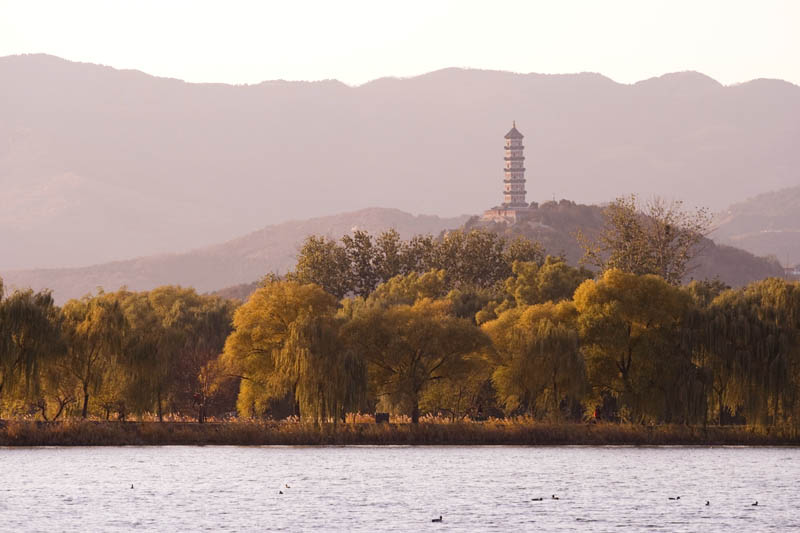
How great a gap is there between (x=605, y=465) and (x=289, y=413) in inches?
1243

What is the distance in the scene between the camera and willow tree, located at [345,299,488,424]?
275ft

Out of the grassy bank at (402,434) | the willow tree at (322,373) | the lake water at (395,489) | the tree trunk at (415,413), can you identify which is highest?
the willow tree at (322,373)

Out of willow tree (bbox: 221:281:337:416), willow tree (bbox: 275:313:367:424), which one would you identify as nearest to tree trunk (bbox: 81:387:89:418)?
willow tree (bbox: 221:281:337:416)

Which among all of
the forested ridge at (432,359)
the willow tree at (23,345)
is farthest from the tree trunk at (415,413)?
the willow tree at (23,345)

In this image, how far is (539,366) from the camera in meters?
81.5

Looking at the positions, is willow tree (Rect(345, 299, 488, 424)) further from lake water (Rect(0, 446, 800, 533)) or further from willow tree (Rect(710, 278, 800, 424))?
willow tree (Rect(710, 278, 800, 424))

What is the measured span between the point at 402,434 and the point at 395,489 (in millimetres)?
25111

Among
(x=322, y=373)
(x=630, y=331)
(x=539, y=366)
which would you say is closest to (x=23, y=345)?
(x=322, y=373)

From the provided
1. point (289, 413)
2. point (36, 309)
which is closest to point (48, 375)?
point (36, 309)

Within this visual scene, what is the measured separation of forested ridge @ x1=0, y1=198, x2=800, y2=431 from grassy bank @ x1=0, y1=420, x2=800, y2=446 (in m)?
1.09

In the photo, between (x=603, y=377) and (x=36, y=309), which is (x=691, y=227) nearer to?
(x=603, y=377)

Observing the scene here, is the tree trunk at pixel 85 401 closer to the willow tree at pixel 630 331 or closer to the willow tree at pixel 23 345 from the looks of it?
the willow tree at pixel 23 345

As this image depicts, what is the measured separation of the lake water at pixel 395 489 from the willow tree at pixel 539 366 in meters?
4.24

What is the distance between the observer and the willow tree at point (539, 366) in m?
81.3
